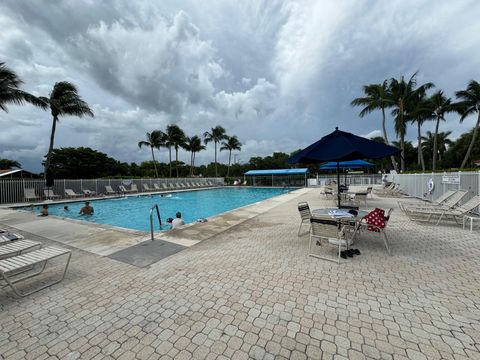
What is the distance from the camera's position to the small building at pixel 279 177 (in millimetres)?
26703

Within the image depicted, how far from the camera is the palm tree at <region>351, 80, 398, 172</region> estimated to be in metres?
21.1

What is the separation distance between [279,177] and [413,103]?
15885 millimetres

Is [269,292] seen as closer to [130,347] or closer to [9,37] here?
[130,347]

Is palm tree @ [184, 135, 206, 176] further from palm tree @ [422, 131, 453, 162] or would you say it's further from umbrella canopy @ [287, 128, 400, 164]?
palm tree @ [422, 131, 453, 162]

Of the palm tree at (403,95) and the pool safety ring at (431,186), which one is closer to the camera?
the pool safety ring at (431,186)

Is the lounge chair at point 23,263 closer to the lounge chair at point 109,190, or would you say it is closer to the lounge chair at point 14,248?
the lounge chair at point 14,248

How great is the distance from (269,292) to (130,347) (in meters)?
1.58

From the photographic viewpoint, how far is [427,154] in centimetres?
4547

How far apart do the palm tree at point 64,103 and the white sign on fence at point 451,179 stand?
2422cm

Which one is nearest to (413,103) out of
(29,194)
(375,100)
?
(375,100)

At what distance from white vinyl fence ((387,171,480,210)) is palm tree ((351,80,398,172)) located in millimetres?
9582

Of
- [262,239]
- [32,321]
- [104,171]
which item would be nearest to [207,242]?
[262,239]

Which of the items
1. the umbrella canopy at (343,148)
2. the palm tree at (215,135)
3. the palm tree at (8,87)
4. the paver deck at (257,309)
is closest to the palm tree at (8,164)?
the palm tree at (215,135)

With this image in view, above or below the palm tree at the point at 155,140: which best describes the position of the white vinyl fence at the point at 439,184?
below
